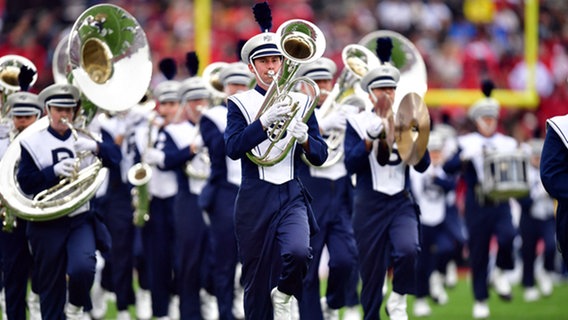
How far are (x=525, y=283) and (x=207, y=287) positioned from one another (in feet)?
18.3

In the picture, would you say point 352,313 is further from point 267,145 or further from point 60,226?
point 267,145

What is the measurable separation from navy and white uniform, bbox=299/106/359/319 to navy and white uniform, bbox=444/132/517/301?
308 cm

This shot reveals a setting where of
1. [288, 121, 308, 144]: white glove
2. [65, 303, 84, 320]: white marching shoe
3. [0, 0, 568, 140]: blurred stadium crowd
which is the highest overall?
[0, 0, 568, 140]: blurred stadium crowd

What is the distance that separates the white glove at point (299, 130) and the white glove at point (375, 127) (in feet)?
5.07

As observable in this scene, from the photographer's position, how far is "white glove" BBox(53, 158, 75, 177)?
9562mm

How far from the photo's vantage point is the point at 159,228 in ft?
40.9

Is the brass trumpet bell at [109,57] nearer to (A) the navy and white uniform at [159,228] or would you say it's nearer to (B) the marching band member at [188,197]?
(B) the marching band member at [188,197]

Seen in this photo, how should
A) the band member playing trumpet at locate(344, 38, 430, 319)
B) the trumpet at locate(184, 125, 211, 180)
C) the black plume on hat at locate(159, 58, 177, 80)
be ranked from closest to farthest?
1. the band member playing trumpet at locate(344, 38, 430, 319)
2. the trumpet at locate(184, 125, 211, 180)
3. the black plume on hat at locate(159, 58, 177, 80)

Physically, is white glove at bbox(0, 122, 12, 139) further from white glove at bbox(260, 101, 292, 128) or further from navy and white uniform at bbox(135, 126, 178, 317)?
white glove at bbox(260, 101, 292, 128)

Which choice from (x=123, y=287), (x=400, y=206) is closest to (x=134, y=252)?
(x=123, y=287)

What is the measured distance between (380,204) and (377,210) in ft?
0.18

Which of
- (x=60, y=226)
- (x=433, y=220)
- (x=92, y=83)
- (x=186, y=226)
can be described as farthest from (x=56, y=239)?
(x=433, y=220)

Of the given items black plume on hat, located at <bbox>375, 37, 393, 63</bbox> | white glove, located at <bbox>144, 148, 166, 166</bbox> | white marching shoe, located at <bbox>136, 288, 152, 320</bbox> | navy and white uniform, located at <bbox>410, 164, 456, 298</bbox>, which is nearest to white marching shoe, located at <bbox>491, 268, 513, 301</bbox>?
navy and white uniform, located at <bbox>410, 164, 456, 298</bbox>

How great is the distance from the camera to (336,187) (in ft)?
36.1
